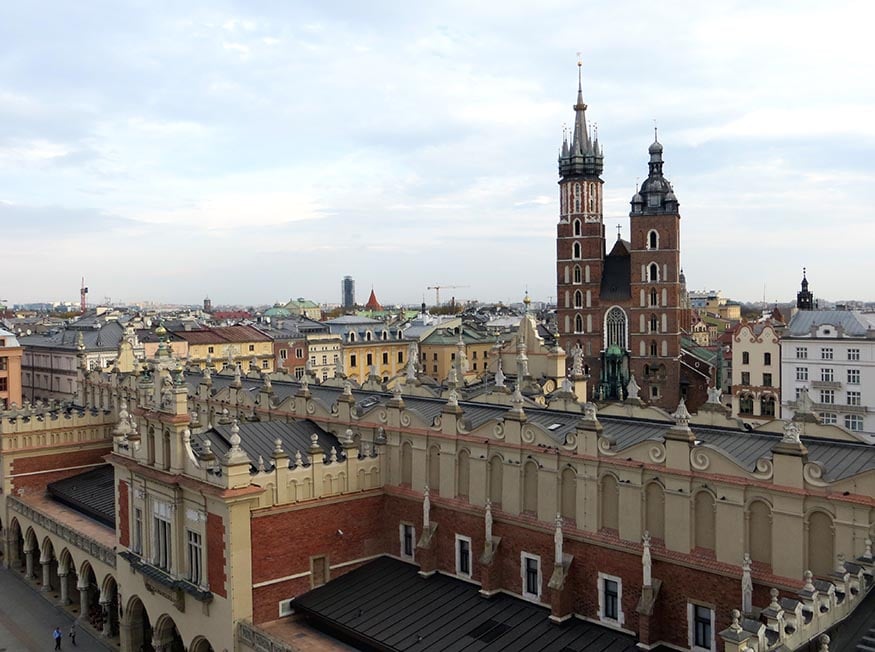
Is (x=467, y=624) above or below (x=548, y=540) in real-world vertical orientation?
below

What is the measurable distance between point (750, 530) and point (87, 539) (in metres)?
36.7

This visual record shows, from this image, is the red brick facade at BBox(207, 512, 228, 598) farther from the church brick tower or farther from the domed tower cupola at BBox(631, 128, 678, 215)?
the domed tower cupola at BBox(631, 128, 678, 215)

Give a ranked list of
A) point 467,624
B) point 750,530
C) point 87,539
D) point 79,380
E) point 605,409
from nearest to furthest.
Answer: point 750,530 → point 467,624 → point 605,409 → point 87,539 → point 79,380

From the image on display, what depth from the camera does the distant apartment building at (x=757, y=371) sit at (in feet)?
291

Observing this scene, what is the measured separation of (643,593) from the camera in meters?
27.1

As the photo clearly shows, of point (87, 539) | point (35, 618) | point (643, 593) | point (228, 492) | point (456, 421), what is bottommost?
point (35, 618)

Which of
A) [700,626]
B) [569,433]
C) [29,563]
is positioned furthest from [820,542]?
[29,563]

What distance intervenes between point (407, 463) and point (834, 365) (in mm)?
61843

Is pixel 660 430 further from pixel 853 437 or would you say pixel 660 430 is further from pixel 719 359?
pixel 719 359

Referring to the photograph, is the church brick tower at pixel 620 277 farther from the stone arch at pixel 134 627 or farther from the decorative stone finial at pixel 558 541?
the decorative stone finial at pixel 558 541

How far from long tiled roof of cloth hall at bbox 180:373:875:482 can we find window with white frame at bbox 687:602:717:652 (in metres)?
4.97

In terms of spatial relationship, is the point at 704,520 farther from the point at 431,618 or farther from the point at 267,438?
the point at 267,438

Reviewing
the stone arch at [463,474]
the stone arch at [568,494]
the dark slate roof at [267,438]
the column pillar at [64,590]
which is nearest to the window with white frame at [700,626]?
the stone arch at [568,494]

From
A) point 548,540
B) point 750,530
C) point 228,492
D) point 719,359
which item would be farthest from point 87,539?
point 719,359
